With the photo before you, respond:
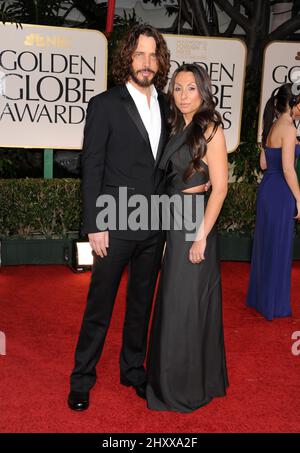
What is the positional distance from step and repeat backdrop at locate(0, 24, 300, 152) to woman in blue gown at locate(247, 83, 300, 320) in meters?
1.57

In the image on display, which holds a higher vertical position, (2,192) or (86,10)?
(86,10)

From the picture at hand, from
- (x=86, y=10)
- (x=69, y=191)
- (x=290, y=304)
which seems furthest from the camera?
(x=86, y=10)

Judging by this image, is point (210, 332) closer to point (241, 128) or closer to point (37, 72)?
point (37, 72)

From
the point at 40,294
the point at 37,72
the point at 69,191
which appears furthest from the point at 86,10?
the point at 40,294

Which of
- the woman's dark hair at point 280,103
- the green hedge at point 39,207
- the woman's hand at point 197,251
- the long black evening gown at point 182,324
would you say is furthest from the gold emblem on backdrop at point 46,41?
the woman's hand at point 197,251

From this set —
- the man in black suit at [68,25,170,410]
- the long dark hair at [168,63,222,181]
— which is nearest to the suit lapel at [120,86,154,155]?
→ the man in black suit at [68,25,170,410]

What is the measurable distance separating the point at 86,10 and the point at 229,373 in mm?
5708

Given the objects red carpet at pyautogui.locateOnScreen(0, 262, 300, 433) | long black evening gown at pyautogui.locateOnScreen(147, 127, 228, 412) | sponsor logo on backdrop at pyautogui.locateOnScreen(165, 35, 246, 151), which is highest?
sponsor logo on backdrop at pyautogui.locateOnScreen(165, 35, 246, 151)

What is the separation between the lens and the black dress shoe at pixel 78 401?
8.83 feet

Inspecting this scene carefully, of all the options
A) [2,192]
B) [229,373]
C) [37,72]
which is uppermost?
[37,72]

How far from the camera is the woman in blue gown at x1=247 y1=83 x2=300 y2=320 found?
4035 millimetres

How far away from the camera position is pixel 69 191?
549cm

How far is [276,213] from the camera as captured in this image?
4164 mm

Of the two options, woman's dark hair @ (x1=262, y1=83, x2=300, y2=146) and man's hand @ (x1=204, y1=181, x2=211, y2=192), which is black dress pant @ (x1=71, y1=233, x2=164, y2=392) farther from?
woman's dark hair @ (x1=262, y1=83, x2=300, y2=146)
